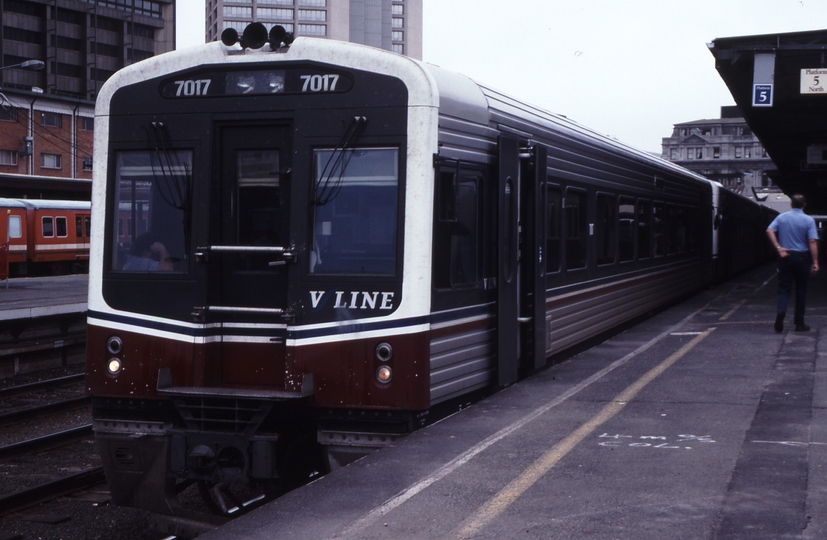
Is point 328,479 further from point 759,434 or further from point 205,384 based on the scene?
point 759,434

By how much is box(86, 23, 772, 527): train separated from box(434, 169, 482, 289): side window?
0.02 metres

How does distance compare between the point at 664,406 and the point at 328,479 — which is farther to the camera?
the point at 664,406

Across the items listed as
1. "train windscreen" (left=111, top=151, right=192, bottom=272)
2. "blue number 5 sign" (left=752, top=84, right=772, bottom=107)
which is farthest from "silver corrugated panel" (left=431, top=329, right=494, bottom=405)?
"blue number 5 sign" (left=752, top=84, right=772, bottom=107)

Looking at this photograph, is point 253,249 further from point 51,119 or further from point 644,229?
point 51,119

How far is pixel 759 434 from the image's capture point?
6781 mm

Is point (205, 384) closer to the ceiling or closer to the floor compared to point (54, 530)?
closer to the ceiling

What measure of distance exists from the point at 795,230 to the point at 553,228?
12.4 feet

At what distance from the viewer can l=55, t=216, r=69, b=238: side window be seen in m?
38.5

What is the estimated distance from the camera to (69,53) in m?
86.3


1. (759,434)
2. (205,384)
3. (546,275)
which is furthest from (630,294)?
(205,384)

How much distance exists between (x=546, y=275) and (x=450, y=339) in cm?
267

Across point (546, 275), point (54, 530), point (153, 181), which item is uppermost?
point (153, 181)

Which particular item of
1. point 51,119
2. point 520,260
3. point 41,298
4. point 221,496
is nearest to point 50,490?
point 221,496

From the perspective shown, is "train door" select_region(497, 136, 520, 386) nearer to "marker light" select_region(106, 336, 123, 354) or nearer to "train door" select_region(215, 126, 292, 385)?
"train door" select_region(215, 126, 292, 385)
